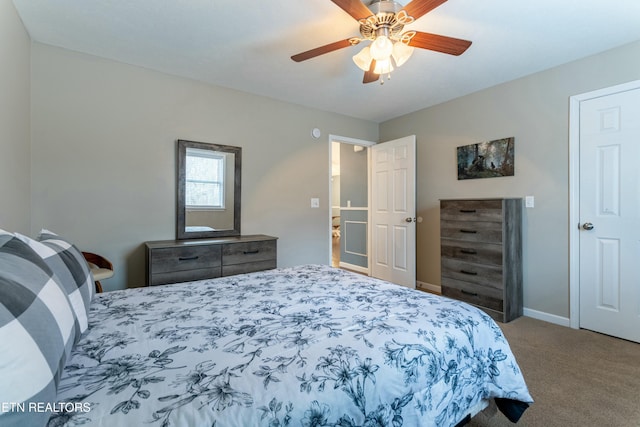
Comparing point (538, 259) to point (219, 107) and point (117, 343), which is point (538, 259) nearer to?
point (117, 343)

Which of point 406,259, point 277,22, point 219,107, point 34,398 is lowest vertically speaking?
point 406,259

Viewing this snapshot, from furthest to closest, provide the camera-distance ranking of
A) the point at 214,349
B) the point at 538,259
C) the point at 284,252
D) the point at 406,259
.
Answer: the point at 406,259, the point at 284,252, the point at 538,259, the point at 214,349

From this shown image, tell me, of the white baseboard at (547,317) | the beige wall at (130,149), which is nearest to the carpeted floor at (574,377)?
the white baseboard at (547,317)

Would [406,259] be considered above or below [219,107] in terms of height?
below

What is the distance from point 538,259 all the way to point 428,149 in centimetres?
182

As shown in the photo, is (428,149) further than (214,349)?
Yes

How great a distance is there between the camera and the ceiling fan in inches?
65.7

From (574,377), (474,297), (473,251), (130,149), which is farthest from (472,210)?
(130,149)

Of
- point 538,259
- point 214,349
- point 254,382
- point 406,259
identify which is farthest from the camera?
point 406,259

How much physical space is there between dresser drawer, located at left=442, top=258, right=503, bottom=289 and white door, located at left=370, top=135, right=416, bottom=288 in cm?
60

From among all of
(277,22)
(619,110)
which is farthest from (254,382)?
(619,110)

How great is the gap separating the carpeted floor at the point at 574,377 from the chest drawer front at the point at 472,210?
1071 mm

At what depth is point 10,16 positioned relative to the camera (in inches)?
74.7

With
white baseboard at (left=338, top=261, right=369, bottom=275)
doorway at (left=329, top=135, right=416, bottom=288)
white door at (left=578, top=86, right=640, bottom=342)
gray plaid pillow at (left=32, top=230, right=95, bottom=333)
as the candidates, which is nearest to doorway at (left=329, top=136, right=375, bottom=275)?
white baseboard at (left=338, top=261, right=369, bottom=275)
